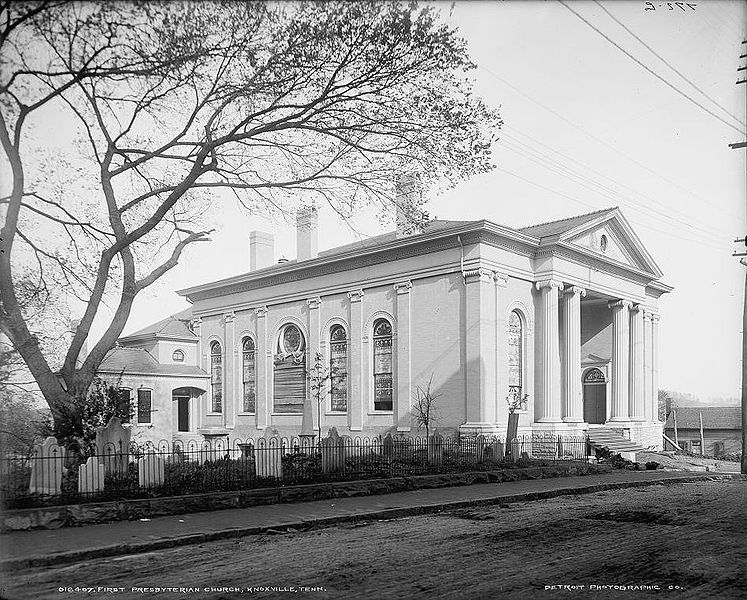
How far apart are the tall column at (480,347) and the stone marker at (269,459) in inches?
527

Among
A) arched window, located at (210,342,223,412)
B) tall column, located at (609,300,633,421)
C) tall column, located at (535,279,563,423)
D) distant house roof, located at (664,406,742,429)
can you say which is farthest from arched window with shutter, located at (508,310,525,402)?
distant house roof, located at (664,406,742,429)

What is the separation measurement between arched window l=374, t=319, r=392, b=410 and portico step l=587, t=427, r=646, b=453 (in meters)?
9.04

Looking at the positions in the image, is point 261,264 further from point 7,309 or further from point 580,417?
point 7,309

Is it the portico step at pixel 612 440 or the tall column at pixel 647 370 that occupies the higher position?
the tall column at pixel 647 370

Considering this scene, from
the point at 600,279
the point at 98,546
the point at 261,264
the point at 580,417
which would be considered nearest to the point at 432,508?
the point at 98,546

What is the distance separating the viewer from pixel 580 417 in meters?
29.8

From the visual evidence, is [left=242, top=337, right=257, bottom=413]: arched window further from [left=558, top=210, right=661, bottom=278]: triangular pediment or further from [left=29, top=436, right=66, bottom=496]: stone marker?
[left=29, top=436, right=66, bottom=496]: stone marker

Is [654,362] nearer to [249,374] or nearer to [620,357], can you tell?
[620,357]

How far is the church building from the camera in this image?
27.3m

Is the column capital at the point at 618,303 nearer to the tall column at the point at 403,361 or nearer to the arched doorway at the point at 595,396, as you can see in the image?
the arched doorway at the point at 595,396

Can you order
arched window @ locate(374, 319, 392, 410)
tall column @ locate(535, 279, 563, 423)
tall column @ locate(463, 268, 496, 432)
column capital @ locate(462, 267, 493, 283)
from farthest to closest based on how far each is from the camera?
arched window @ locate(374, 319, 392, 410), tall column @ locate(535, 279, 563, 423), column capital @ locate(462, 267, 493, 283), tall column @ locate(463, 268, 496, 432)

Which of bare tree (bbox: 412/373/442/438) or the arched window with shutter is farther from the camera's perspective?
the arched window with shutter

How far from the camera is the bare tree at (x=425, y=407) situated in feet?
90.0

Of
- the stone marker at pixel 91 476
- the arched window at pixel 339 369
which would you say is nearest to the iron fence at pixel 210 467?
the stone marker at pixel 91 476
